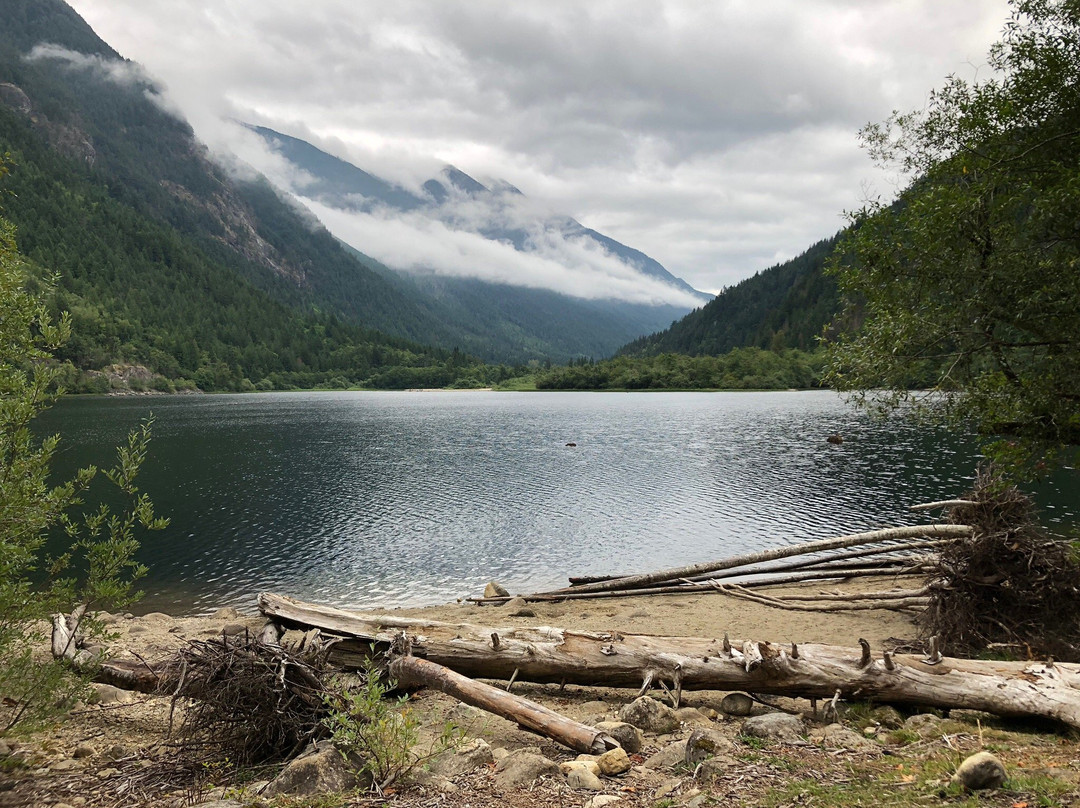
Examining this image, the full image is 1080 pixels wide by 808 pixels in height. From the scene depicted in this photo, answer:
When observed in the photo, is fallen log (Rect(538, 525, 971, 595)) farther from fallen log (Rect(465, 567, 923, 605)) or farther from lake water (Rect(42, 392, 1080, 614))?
lake water (Rect(42, 392, 1080, 614))

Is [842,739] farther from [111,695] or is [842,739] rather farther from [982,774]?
[111,695]

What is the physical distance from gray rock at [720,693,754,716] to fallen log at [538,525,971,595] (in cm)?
794

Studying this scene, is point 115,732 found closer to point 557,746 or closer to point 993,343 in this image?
point 557,746

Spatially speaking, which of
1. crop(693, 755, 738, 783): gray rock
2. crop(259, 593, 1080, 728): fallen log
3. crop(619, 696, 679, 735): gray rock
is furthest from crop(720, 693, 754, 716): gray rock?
crop(693, 755, 738, 783): gray rock

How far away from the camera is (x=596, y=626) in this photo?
643 inches

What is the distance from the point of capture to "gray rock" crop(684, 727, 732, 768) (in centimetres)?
768

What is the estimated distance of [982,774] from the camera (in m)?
6.13

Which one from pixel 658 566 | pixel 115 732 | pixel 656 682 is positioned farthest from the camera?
pixel 658 566

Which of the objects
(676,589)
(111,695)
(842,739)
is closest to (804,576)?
(676,589)

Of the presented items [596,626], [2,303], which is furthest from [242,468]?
[2,303]

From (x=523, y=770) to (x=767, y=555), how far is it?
14.1m

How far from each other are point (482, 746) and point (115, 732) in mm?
6090

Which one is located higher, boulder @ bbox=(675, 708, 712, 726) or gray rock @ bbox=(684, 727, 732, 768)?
gray rock @ bbox=(684, 727, 732, 768)

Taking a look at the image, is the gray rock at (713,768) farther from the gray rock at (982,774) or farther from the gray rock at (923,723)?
the gray rock at (923,723)
